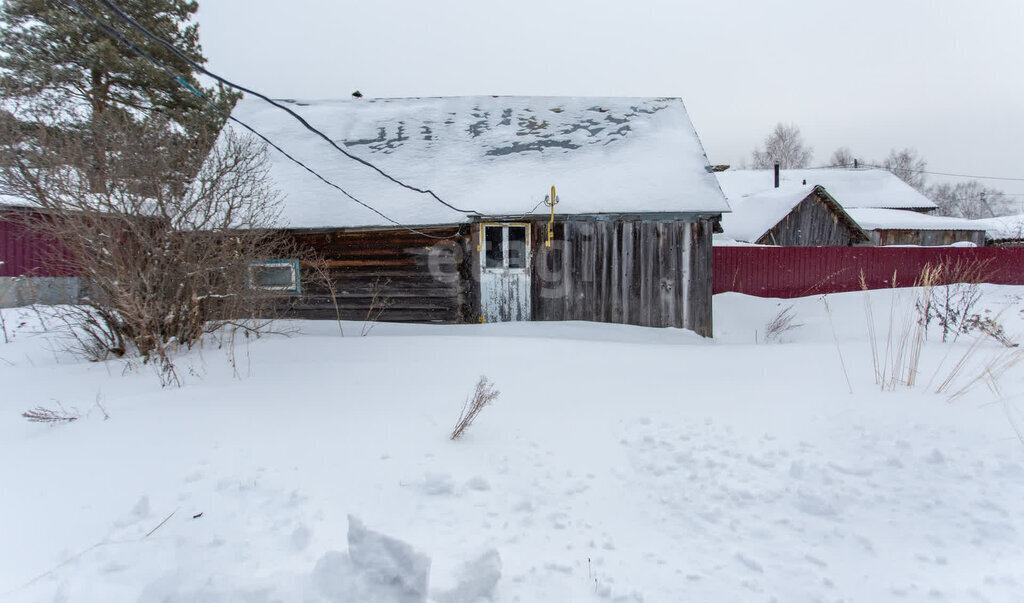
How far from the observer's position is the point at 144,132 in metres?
5.77

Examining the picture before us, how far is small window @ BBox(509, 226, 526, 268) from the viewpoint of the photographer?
30.0 ft

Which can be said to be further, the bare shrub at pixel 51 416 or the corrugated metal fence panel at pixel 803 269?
the corrugated metal fence panel at pixel 803 269

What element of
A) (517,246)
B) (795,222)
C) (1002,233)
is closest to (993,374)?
(517,246)

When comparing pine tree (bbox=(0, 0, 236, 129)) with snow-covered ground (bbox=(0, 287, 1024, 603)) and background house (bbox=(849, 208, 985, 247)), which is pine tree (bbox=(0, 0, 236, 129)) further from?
background house (bbox=(849, 208, 985, 247))

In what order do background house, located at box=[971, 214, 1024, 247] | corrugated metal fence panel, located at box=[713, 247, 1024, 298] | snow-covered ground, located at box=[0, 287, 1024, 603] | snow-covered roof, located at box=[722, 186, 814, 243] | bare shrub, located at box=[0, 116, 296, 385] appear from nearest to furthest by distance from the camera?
snow-covered ground, located at box=[0, 287, 1024, 603] → bare shrub, located at box=[0, 116, 296, 385] → corrugated metal fence panel, located at box=[713, 247, 1024, 298] → snow-covered roof, located at box=[722, 186, 814, 243] → background house, located at box=[971, 214, 1024, 247]

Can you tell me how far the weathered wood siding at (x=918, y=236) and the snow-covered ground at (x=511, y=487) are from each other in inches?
1004

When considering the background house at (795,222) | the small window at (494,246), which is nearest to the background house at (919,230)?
the background house at (795,222)

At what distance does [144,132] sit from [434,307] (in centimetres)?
521

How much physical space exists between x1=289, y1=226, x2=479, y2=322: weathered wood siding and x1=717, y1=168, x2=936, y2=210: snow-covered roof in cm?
2417

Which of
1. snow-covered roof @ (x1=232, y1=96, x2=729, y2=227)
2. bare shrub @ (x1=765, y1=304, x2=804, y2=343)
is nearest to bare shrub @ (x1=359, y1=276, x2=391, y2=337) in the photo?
snow-covered roof @ (x1=232, y1=96, x2=729, y2=227)

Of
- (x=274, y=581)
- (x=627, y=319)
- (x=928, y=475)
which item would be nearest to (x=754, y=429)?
(x=928, y=475)

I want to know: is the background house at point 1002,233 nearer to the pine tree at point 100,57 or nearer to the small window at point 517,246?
the small window at point 517,246

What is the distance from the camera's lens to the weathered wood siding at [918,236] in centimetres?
2523

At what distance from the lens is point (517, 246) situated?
9.16 metres
